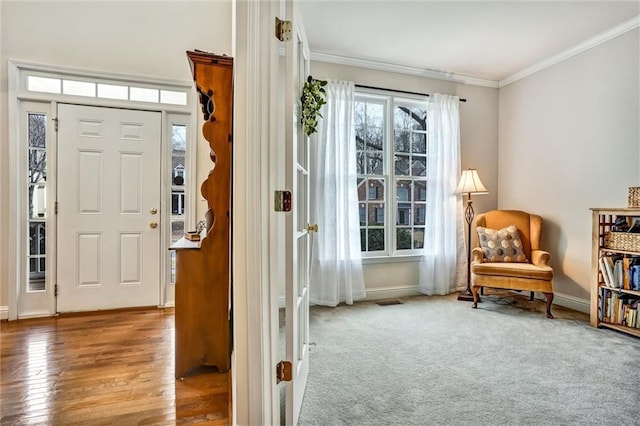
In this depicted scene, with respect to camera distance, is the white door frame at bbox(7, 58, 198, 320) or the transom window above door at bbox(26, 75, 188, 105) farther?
the transom window above door at bbox(26, 75, 188, 105)

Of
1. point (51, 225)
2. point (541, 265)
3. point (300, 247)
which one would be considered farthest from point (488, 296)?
point (51, 225)

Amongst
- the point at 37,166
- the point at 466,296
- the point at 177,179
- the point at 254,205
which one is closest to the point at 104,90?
the point at 37,166

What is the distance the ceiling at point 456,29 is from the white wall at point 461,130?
6.7 inches

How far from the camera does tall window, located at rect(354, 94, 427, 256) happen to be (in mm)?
3902

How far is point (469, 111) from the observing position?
4.24 metres

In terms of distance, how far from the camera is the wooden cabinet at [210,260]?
6.70ft

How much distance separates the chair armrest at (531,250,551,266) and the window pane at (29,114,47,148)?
4980mm

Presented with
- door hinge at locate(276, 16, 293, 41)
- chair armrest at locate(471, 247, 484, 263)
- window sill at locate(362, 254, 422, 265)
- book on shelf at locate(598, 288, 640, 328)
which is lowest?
book on shelf at locate(598, 288, 640, 328)

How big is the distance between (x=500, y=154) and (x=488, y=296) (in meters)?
1.84

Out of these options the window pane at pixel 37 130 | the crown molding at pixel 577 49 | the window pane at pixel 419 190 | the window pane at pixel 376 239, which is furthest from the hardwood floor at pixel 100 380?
the crown molding at pixel 577 49

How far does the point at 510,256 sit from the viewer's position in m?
3.57

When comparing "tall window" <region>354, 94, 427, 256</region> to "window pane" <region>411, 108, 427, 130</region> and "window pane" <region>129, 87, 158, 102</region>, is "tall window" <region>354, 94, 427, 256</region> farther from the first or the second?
"window pane" <region>129, 87, 158, 102</region>

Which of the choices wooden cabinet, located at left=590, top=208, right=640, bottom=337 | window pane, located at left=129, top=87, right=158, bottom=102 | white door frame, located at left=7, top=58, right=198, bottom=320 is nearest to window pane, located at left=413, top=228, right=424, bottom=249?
wooden cabinet, located at left=590, top=208, right=640, bottom=337

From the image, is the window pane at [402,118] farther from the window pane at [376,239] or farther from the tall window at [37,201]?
the tall window at [37,201]
